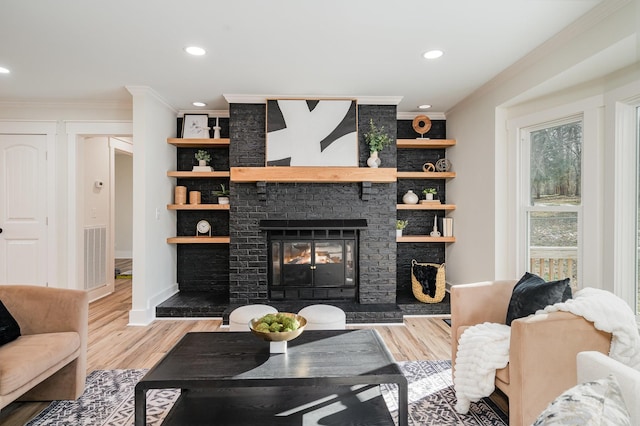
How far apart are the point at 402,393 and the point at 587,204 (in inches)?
85.8

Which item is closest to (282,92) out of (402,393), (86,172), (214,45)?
(214,45)

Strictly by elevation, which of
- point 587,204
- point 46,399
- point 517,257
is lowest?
point 46,399

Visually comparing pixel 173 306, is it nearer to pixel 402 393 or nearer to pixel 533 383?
pixel 402 393

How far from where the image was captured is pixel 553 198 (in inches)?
119

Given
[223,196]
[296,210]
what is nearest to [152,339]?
[223,196]

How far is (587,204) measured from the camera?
266cm

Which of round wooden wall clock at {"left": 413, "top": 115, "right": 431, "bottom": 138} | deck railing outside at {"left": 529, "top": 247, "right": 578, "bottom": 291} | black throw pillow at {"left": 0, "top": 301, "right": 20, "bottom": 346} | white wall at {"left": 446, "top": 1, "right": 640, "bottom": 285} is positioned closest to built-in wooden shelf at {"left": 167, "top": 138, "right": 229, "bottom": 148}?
round wooden wall clock at {"left": 413, "top": 115, "right": 431, "bottom": 138}

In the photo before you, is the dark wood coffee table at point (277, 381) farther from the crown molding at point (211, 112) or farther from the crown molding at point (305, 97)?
the crown molding at point (211, 112)

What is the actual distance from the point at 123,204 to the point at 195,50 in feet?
21.4

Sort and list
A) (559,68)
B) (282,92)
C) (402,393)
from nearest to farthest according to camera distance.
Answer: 1. (402,393)
2. (559,68)
3. (282,92)

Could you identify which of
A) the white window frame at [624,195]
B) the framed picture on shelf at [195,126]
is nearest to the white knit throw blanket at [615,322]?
the white window frame at [624,195]

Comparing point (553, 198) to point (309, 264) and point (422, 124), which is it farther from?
point (309, 264)

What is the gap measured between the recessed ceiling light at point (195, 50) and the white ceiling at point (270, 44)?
6 centimetres

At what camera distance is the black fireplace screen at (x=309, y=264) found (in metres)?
4.02
